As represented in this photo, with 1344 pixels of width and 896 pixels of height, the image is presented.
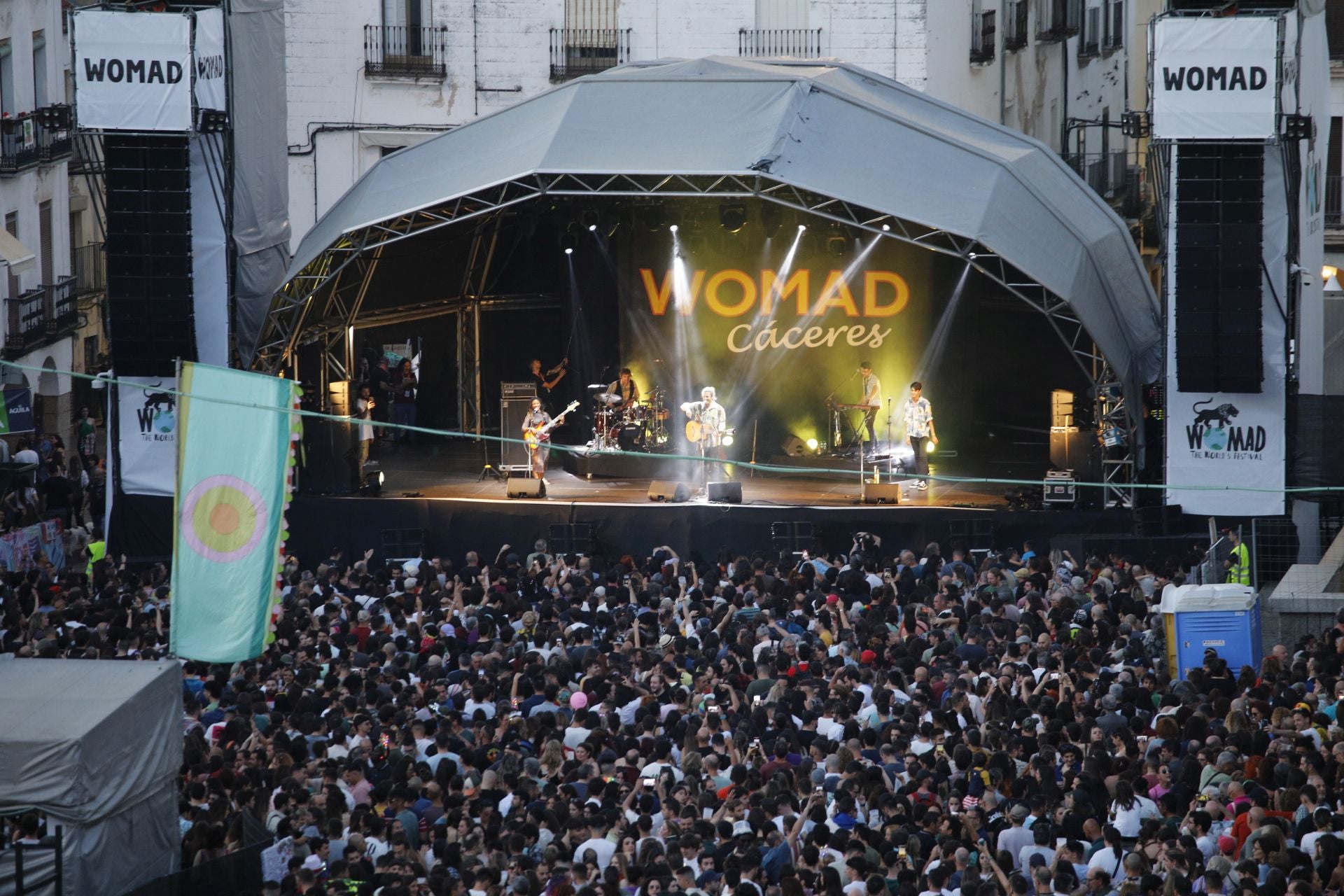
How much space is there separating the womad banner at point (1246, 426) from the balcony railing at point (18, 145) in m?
18.7

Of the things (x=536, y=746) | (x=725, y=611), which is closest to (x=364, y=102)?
(x=725, y=611)

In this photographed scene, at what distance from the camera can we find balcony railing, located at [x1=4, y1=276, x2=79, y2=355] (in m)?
30.7

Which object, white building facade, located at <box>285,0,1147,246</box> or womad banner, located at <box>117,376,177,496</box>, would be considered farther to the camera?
white building facade, located at <box>285,0,1147,246</box>

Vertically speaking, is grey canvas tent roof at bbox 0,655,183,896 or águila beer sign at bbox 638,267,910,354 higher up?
águila beer sign at bbox 638,267,910,354

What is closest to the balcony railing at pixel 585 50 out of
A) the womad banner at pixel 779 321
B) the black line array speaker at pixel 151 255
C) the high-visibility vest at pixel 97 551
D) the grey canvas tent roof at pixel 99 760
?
the womad banner at pixel 779 321

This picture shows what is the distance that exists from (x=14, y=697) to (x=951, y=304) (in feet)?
55.5

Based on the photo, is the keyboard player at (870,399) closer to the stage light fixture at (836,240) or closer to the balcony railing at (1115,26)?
the stage light fixture at (836,240)

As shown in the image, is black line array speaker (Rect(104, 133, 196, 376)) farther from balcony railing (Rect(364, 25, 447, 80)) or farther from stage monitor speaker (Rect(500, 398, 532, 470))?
balcony railing (Rect(364, 25, 447, 80))

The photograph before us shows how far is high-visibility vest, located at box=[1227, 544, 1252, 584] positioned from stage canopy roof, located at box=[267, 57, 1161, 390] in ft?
10.5

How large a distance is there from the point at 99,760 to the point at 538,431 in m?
13.2

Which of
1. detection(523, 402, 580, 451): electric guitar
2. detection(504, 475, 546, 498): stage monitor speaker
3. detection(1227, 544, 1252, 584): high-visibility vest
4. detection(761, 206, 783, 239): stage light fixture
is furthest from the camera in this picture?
detection(761, 206, 783, 239): stage light fixture

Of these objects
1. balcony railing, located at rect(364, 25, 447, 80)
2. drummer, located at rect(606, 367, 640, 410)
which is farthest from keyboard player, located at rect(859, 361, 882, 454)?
balcony railing, located at rect(364, 25, 447, 80)

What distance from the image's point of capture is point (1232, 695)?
44.7 feet

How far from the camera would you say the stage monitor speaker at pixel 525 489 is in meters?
23.1
